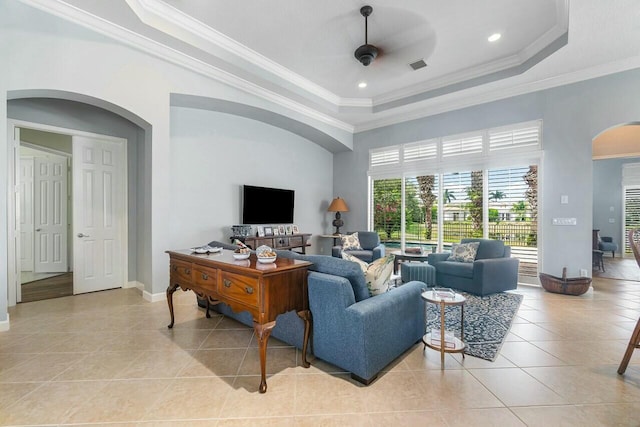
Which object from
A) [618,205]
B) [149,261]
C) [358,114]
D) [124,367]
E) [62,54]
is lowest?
[124,367]

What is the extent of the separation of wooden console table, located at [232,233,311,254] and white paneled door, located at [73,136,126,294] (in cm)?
194

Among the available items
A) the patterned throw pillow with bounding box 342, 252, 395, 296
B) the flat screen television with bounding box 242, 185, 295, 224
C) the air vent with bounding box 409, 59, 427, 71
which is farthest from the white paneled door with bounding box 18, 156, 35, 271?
the air vent with bounding box 409, 59, 427, 71

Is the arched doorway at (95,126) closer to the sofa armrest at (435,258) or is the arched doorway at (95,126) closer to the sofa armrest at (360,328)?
the sofa armrest at (360,328)

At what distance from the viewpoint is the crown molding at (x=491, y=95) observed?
3928 mm

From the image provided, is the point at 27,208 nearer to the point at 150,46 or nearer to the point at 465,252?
the point at 150,46

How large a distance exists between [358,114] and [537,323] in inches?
186

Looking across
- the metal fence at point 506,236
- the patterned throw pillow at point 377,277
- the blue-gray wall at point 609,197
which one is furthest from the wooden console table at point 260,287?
the blue-gray wall at point 609,197

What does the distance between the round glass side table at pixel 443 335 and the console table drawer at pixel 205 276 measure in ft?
5.94

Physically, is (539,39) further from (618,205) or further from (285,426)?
(618,205)

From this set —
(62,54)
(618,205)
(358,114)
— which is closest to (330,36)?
(358,114)

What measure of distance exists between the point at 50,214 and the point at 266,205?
3.89 meters

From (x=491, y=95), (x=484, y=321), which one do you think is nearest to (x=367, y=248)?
(x=484, y=321)

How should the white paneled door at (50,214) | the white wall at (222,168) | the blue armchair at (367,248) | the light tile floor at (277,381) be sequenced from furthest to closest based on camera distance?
the blue armchair at (367,248)
the white paneled door at (50,214)
the white wall at (222,168)
the light tile floor at (277,381)

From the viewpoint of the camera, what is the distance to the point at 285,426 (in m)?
1.58
